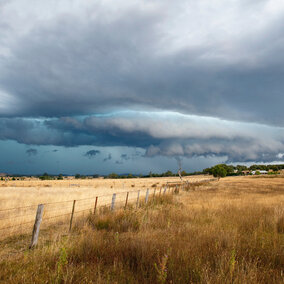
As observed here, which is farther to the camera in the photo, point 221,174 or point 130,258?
point 221,174

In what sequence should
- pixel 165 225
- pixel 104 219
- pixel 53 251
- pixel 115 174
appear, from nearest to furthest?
pixel 53 251
pixel 165 225
pixel 104 219
pixel 115 174

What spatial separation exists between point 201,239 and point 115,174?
15524 centimetres

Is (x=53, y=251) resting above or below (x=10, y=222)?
above

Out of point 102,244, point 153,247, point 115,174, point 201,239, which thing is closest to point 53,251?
point 102,244

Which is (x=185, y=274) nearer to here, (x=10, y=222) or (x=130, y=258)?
(x=130, y=258)

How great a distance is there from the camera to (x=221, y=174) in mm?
111062

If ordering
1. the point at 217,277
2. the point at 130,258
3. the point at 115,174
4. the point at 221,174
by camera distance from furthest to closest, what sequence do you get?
the point at 115,174, the point at 221,174, the point at 130,258, the point at 217,277

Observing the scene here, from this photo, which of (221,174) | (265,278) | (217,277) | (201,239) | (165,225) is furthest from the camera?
(221,174)

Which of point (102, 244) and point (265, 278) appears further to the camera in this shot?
point (102, 244)

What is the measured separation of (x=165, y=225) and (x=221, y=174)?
356ft

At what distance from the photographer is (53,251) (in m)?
5.84

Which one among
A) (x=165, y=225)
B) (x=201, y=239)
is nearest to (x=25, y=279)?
(x=201, y=239)

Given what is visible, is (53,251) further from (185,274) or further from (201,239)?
(201,239)

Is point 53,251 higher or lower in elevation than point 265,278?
lower
